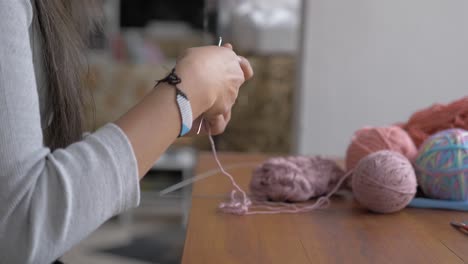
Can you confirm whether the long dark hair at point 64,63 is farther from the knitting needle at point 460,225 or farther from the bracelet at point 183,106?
the knitting needle at point 460,225

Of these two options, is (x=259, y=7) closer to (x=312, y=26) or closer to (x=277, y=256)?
(x=312, y=26)

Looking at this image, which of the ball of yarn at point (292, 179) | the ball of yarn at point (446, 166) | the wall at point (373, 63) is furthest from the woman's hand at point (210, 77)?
the wall at point (373, 63)

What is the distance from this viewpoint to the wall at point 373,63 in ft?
5.87

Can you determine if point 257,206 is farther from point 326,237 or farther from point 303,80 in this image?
point 303,80

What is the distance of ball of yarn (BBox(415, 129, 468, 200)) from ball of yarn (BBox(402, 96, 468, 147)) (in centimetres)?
11

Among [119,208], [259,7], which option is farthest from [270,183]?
[259,7]

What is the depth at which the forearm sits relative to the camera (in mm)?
586

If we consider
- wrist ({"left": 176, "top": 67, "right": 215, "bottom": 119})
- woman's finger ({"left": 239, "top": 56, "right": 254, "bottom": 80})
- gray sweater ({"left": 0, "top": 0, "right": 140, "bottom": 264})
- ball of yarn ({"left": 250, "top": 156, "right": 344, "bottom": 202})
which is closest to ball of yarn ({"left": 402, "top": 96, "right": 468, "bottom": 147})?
ball of yarn ({"left": 250, "top": 156, "right": 344, "bottom": 202})

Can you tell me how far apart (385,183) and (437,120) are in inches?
9.9

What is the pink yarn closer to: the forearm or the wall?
the forearm

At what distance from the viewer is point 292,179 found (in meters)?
0.93

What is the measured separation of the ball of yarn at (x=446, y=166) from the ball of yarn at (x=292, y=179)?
0.15m

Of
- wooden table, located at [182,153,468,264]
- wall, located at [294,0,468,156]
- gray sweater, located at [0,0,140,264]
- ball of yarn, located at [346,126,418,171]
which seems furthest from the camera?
wall, located at [294,0,468,156]

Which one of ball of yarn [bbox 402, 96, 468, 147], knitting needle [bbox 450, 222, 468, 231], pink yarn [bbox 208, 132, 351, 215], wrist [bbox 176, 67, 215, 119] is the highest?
wrist [bbox 176, 67, 215, 119]
